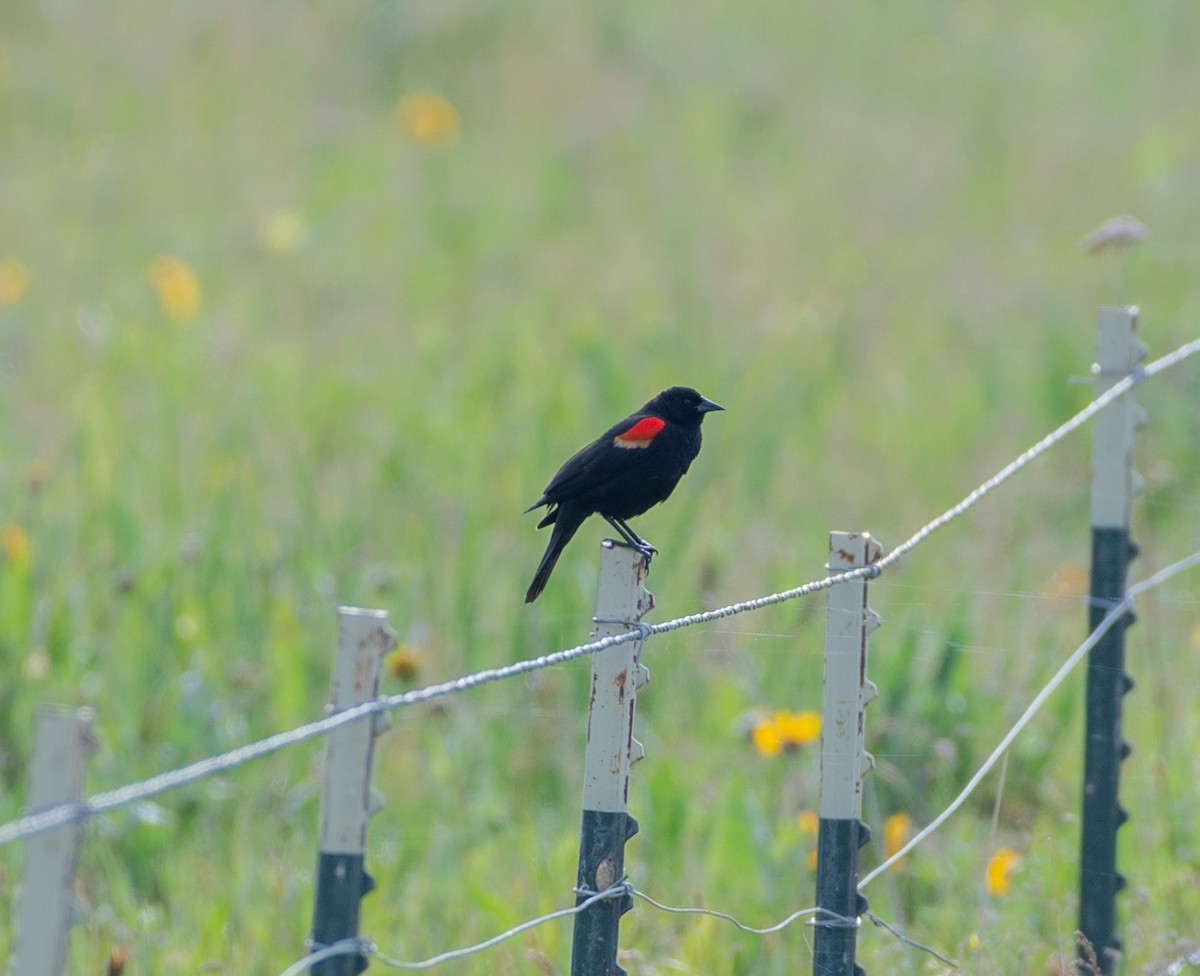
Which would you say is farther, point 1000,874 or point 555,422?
point 555,422

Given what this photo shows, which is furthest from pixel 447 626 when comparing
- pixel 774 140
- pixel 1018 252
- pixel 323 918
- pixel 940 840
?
pixel 774 140

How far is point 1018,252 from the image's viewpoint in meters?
10.1

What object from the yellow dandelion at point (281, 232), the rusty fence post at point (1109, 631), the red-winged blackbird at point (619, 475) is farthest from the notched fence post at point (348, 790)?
the yellow dandelion at point (281, 232)

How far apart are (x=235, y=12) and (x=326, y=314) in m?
4.98

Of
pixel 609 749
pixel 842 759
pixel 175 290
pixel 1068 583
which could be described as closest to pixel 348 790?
pixel 609 749

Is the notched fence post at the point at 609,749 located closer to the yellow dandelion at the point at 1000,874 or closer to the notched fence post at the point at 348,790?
the notched fence post at the point at 348,790

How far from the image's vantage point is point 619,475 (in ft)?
10.3

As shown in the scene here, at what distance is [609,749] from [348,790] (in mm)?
533

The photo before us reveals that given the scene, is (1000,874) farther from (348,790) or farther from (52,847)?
(52,847)

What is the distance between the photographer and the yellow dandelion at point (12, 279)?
7.59 m

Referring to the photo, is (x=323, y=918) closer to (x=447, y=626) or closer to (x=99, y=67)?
(x=447, y=626)

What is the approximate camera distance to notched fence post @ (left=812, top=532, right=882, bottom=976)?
2514mm

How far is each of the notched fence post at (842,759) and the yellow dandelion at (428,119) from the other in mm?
7352

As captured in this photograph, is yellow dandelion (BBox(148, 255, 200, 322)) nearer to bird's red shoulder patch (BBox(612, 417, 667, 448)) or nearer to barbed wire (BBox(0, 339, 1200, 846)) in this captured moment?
bird's red shoulder patch (BBox(612, 417, 667, 448))
